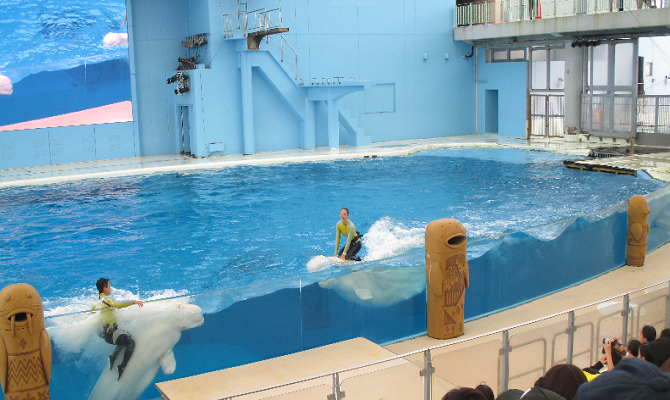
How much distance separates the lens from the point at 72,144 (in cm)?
2103

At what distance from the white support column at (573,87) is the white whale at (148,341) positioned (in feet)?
67.4

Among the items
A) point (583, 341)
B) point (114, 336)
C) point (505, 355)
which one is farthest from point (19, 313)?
point (583, 341)

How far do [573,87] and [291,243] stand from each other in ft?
50.7

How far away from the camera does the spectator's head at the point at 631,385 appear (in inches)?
78.4

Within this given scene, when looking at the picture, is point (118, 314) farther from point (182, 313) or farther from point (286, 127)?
point (286, 127)

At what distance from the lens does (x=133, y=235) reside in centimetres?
1298

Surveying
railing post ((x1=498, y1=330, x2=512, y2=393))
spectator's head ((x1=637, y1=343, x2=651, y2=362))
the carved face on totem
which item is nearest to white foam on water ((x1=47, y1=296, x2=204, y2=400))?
the carved face on totem

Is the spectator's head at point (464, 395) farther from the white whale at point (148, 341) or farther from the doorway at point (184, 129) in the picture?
the doorway at point (184, 129)

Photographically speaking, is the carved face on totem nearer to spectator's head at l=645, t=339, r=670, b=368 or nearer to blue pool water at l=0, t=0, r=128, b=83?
spectator's head at l=645, t=339, r=670, b=368

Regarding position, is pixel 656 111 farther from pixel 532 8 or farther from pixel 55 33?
pixel 55 33

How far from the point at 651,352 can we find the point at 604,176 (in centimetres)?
1448

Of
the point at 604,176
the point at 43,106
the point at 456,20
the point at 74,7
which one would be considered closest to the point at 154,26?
the point at 74,7

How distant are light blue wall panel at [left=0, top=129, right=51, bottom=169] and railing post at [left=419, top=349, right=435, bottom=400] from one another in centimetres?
1905

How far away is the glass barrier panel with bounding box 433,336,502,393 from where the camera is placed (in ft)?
14.2
